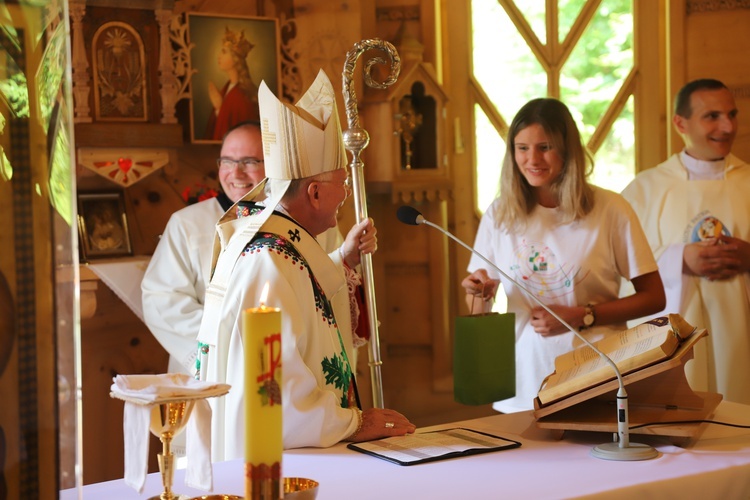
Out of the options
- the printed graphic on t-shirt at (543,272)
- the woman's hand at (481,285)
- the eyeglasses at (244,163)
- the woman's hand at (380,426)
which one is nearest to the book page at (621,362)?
the woman's hand at (380,426)

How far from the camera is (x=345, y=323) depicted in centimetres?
248

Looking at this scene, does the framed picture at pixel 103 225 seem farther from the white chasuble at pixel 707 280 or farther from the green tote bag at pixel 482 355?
the white chasuble at pixel 707 280

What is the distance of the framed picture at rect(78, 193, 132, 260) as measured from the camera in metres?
3.86

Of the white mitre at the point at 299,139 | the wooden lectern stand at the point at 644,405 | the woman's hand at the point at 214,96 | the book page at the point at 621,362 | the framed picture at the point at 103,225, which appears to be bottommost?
the wooden lectern stand at the point at 644,405

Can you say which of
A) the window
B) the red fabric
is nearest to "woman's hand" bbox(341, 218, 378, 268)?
the red fabric

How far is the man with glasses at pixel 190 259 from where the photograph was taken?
3480 mm

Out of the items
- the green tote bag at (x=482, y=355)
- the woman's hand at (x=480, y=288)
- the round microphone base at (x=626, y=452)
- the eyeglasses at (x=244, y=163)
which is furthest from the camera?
the eyeglasses at (x=244, y=163)

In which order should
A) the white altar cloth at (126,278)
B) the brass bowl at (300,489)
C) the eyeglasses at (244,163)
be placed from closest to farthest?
the brass bowl at (300,489) → the eyeglasses at (244,163) → the white altar cloth at (126,278)

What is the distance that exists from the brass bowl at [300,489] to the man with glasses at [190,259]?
6.67ft

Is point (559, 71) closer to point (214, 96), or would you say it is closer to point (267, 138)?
point (214, 96)

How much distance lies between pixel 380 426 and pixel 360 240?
2.34 feet

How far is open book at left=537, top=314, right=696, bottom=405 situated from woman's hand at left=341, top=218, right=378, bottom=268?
649 millimetres

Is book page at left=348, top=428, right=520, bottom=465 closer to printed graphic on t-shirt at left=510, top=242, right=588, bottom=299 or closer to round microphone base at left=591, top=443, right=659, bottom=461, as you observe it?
round microphone base at left=591, top=443, right=659, bottom=461

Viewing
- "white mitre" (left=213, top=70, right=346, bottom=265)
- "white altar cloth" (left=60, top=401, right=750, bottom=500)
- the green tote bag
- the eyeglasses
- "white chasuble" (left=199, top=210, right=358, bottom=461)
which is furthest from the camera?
the eyeglasses
